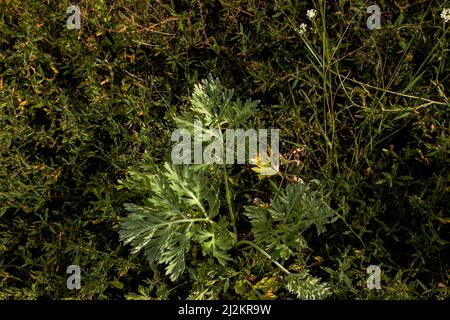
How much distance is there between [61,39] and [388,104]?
1.88 metres

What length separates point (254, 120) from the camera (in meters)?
3.16

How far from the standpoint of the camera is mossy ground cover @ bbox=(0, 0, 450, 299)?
9.94 feet

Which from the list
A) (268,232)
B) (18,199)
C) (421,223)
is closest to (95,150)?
(18,199)

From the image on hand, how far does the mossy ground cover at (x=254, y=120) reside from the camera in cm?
303

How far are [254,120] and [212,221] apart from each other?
1.97ft

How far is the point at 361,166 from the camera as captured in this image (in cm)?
316

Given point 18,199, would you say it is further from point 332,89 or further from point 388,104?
point 388,104

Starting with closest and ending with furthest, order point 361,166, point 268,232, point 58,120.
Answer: point 268,232
point 361,166
point 58,120

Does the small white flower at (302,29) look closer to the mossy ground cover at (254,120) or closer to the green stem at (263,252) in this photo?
the mossy ground cover at (254,120)

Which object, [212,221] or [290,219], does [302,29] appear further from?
[212,221]

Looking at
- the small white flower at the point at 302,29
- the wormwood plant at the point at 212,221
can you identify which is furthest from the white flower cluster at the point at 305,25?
the wormwood plant at the point at 212,221

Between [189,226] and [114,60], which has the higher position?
[114,60]

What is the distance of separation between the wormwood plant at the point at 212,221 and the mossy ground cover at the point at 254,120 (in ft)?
0.15
